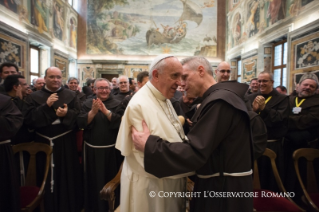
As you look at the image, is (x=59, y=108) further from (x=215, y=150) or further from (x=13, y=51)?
(x=13, y=51)

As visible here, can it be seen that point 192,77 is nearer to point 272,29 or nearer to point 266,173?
point 266,173

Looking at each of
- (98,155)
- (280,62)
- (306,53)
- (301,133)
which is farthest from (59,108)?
(280,62)

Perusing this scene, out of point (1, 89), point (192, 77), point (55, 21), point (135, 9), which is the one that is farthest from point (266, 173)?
point (135, 9)

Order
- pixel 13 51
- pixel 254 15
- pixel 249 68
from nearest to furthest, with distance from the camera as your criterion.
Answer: pixel 13 51 → pixel 254 15 → pixel 249 68

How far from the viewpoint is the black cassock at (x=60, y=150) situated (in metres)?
3.32

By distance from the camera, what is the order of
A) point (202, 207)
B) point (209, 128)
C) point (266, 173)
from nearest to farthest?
point (209, 128) < point (202, 207) < point (266, 173)

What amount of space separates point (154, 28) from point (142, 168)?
16255 mm

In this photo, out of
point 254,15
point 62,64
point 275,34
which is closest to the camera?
point 275,34

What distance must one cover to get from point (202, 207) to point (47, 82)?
3.13m

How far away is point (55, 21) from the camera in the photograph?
486 inches

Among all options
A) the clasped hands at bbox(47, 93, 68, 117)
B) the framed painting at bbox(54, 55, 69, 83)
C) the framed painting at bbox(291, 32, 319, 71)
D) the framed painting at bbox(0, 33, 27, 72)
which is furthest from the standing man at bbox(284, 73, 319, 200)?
the framed painting at bbox(54, 55, 69, 83)

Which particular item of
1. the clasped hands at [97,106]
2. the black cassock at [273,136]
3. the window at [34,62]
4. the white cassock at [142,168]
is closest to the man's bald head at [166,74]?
the white cassock at [142,168]

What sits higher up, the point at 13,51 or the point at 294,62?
the point at 13,51

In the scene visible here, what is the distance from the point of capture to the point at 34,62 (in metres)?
10.6
